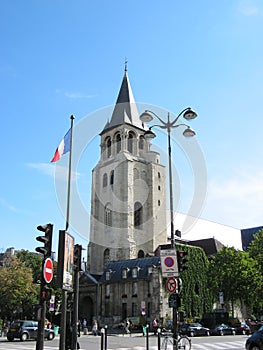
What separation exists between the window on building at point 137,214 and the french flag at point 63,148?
54.3 meters

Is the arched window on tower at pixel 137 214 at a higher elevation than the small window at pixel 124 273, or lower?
higher

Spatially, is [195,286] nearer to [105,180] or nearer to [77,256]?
[105,180]

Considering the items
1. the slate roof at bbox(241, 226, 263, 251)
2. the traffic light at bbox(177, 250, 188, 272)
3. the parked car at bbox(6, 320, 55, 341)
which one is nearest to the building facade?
the parked car at bbox(6, 320, 55, 341)

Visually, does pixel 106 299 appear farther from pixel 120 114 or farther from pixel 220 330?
pixel 120 114

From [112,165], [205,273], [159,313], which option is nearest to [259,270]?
[205,273]

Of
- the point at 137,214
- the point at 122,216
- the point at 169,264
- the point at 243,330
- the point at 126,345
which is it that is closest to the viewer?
the point at 169,264

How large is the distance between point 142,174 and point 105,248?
15.8 meters

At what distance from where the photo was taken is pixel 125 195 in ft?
238

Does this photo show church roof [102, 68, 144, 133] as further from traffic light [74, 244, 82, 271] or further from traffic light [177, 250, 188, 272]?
traffic light [177, 250, 188, 272]

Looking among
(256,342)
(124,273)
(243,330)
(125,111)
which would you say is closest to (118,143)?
(125,111)

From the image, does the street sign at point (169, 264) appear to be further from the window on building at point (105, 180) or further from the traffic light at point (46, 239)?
the window on building at point (105, 180)

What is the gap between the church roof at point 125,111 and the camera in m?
80.1

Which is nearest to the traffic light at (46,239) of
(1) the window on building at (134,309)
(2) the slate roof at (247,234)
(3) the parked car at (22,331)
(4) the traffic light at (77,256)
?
(4) the traffic light at (77,256)

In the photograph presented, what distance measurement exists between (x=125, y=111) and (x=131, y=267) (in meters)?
35.9
